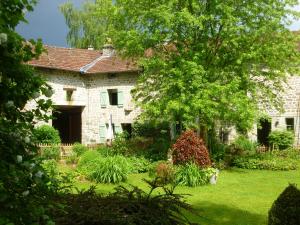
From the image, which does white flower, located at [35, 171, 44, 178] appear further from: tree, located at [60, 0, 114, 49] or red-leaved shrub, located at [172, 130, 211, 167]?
tree, located at [60, 0, 114, 49]

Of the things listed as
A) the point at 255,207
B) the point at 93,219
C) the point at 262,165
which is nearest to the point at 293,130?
the point at 262,165

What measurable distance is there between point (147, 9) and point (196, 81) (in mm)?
4827

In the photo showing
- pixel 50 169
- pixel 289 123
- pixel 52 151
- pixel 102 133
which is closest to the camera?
pixel 50 169

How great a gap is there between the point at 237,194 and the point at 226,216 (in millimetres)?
3027

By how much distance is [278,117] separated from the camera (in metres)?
26.4

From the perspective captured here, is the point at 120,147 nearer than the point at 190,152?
No

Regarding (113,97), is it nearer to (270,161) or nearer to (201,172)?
(270,161)

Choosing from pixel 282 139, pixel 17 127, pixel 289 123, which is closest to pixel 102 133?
Result: pixel 282 139

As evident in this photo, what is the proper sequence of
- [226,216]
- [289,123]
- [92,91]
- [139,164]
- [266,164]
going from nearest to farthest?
[226,216], [139,164], [266,164], [289,123], [92,91]

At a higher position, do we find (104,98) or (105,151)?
(104,98)

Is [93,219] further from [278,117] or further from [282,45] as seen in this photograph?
[278,117]

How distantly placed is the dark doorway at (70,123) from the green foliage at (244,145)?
13.0m

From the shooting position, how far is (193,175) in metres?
15.3

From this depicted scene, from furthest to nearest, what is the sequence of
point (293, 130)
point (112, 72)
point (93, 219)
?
point (112, 72) → point (293, 130) → point (93, 219)
